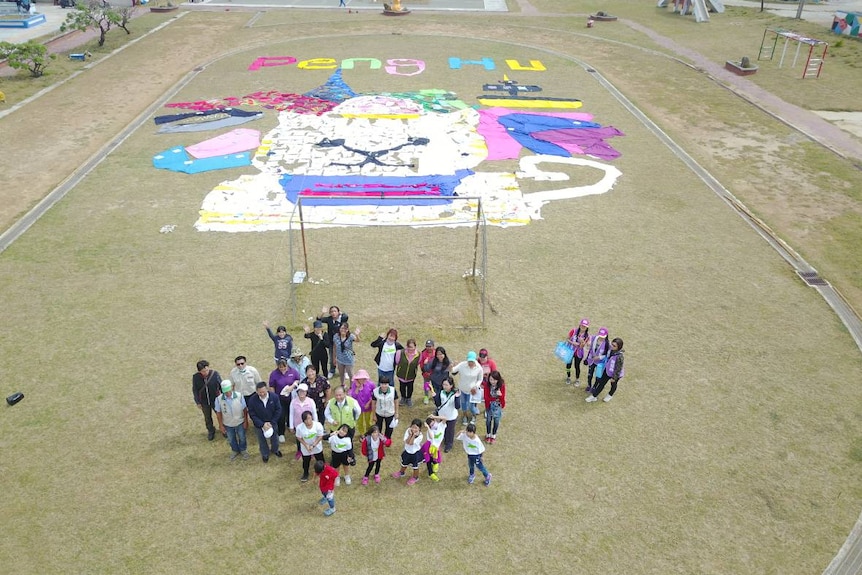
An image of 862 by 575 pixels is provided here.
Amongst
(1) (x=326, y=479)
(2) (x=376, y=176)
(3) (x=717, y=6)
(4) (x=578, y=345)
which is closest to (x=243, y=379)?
(1) (x=326, y=479)

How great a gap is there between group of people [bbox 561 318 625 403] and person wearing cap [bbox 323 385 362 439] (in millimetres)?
4468

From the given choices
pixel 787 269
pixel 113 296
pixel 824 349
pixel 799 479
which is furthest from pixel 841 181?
pixel 113 296

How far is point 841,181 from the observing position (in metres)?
21.1

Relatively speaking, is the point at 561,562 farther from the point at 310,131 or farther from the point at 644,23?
the point at 644,23

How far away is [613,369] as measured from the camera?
37.2 feet

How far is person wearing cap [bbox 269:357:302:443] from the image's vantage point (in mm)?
10414

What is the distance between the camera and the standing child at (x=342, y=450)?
960cm

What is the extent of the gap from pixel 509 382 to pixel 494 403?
1.77 meters

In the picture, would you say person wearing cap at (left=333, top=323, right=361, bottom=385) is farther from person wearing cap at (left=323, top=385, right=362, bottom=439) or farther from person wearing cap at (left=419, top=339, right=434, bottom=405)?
person wearing cap at (left=323, top=385, right=362, bottom=439)

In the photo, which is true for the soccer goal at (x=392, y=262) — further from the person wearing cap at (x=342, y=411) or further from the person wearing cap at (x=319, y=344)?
the person wearing cap at (x=342, y=411)

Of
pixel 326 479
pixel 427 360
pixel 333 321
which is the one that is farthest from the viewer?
pixel 333 321

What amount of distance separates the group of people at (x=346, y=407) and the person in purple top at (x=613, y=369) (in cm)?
221

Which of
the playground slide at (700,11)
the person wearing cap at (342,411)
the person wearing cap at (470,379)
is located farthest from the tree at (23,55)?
the playground slide at (700,11)

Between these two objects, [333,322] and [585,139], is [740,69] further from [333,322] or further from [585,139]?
[333,322]
